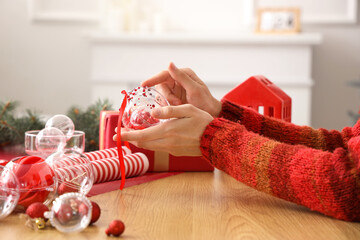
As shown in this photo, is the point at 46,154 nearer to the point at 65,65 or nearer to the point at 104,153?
the point at 104,153

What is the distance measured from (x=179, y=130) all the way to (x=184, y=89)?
31cm

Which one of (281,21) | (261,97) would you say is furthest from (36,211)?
(281,21)

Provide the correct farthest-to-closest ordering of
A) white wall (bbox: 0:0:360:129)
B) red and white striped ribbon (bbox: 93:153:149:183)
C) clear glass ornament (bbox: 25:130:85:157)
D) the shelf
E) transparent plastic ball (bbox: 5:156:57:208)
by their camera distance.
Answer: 1. white wall (bbox: 0:0:360:129)
2. the shelf
3. clear glass ornament (bbox: 25:130:85:157)
4. red and white striped ribbon (bbox: 93:153:149:183)
5. transparent plastic ball (bbox: 5:156:57:208)

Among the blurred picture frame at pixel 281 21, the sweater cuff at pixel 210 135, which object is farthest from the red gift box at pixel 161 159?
the blurred picture frame at pixel 281 21

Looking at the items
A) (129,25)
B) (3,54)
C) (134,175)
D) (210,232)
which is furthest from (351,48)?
(210,232)

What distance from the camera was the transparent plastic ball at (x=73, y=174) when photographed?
2.92 feet

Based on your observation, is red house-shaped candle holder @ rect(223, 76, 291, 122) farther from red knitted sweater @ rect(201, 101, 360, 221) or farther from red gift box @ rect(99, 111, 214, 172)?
red knitted sweater @ rect(201, 101, 360, 221)

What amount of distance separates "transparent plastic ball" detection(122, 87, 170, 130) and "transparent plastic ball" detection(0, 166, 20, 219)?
0.28 metres

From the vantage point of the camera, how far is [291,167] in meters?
0.90

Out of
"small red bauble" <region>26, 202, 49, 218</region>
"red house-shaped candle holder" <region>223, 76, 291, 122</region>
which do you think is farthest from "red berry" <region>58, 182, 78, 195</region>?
"red house-shaped candle holder" <region>223, 76, 291, 122</region>

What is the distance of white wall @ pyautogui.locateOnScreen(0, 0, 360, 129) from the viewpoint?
370 cm

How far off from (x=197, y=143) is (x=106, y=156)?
268 mm

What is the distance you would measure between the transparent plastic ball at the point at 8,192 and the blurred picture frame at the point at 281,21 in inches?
114

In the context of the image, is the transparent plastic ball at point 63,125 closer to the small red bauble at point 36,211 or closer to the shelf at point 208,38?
the small red bauble at point 36,211
